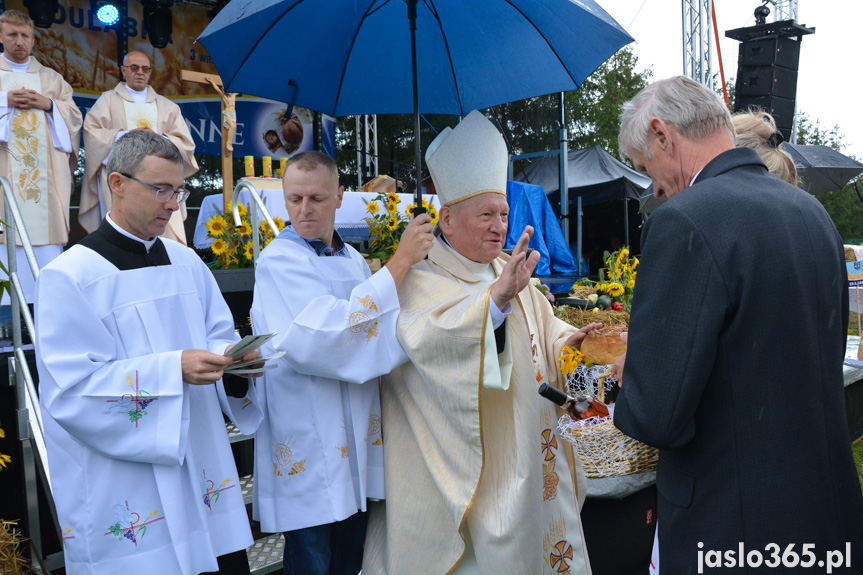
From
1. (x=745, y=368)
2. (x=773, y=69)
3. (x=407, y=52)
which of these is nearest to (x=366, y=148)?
(x=773, y=69)

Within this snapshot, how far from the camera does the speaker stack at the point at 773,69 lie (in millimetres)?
7754

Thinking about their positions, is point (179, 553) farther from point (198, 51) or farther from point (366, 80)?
point (198, 51)

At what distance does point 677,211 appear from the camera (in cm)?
159

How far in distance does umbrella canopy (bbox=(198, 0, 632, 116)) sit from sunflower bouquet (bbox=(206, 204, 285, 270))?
1313 millimetres

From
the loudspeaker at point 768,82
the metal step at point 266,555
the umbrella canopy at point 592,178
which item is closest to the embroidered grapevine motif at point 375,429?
the metal step at point 266,555

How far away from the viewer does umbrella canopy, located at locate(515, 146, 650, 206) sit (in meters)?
12.7

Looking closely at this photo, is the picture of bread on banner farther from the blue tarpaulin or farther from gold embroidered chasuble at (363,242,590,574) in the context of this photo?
gold embroidered chasuble at (363,242,590,574)

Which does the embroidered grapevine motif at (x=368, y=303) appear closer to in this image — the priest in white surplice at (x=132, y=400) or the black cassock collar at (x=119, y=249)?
the priest in white surplice at (x=132, y=400)

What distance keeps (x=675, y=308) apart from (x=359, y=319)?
106 cm

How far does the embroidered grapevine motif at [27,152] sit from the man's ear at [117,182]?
341cm

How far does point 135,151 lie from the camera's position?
2082mm

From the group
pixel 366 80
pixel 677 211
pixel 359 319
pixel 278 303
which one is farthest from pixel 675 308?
pixel 366 80

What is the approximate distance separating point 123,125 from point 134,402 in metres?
4.67

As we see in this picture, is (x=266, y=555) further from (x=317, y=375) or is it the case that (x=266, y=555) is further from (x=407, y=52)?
(x=407, y=52)
